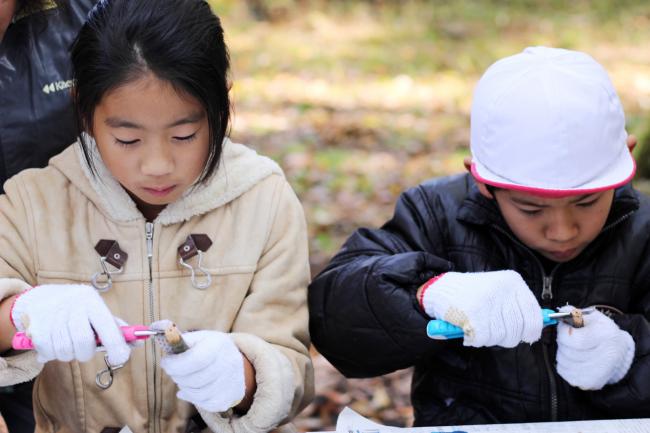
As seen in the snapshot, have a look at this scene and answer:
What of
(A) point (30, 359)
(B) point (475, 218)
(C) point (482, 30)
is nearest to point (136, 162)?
(A) point (30, 359)

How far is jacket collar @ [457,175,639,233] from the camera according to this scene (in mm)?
2236

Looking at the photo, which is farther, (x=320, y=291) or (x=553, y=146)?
(x=320, y=291)

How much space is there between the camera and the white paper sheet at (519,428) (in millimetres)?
A: 1984

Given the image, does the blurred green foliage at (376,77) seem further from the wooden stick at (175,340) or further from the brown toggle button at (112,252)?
the wooden stick at (175,340)

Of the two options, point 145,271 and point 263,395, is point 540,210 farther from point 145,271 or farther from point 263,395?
point 145,271

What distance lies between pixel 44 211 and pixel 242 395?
69cm

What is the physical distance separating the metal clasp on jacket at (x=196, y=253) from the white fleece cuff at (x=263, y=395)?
177mm

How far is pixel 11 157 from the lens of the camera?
2400 mm

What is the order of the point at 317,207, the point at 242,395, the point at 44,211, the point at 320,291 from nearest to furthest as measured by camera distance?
1. the point at 242,395
2. the point at 44,211
3. the point at 320,291
4. the point at 317,207

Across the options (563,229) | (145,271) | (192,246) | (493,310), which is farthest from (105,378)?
(563,229)

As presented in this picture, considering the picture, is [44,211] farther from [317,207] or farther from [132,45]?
[317,207]

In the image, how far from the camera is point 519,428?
2008mm

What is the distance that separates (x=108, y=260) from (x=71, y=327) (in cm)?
38

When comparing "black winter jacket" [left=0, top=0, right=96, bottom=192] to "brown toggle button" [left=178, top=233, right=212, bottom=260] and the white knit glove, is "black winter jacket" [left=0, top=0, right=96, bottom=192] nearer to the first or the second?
"brown toggle button" [left=178, top=233, right=212, bottom=260]
